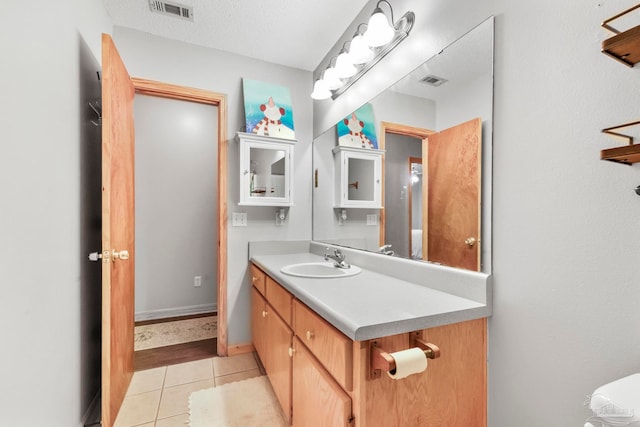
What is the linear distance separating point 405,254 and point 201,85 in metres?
1.95

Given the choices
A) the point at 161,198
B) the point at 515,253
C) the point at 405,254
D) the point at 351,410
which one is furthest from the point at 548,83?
the point at 161,198

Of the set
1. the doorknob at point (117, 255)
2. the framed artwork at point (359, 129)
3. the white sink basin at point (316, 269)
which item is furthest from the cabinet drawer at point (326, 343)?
the framed artwork at point (359, 129)

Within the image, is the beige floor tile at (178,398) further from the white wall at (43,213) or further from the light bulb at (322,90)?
the light bulb at (322,90)

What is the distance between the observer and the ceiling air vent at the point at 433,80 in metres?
1.28

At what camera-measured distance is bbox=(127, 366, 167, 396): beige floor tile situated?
188 cm

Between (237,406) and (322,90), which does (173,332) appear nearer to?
(237,406)

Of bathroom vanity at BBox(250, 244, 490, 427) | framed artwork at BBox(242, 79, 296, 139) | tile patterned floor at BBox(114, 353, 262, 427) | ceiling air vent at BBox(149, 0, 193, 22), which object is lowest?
tile patterned floor at BBox(114, 353, 262, 427)

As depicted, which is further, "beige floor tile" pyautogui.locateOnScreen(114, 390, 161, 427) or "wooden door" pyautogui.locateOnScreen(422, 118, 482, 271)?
"beige floor tile" pyautogui.locateOnScreen(114, 390, 161, 427)

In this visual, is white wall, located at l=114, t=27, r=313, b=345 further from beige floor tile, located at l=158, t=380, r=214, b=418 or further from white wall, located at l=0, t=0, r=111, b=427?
white wall, located at l=0, t=0, r=111, b=427

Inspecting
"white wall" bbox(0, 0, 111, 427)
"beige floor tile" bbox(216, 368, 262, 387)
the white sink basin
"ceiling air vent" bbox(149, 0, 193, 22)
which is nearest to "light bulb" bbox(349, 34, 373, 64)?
"ceiling air vent" bbox(149, 0, 193, 22)

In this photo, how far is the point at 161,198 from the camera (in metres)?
3.18

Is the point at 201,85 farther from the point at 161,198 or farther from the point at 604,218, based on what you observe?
the point at 604,218

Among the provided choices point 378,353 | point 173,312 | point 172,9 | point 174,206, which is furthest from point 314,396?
point 174,206

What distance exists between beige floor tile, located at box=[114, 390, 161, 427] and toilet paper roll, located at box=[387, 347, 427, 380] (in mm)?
1553
